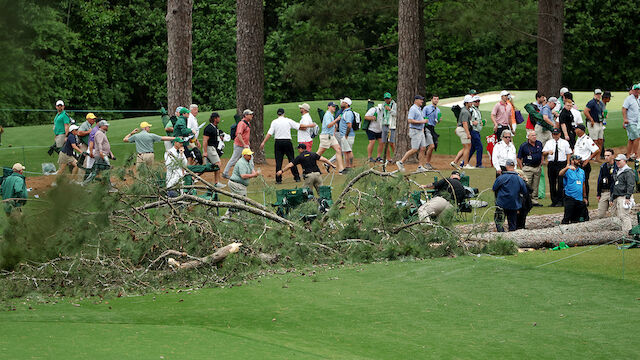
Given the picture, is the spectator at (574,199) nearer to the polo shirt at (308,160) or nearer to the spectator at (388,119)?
the polo shirt at (308,160)

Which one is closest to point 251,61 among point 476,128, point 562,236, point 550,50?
point 476,128

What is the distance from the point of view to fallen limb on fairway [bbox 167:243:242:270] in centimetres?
1149

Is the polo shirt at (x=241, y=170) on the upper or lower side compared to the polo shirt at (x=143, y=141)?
lower

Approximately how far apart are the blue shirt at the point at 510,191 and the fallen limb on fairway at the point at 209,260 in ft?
18.3

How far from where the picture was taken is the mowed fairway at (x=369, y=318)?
8.05 meters

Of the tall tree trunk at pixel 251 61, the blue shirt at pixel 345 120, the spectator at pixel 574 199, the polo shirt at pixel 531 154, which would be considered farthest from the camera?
the tall tree trunk at pixel 251 61

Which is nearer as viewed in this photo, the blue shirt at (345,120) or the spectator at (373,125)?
the blue shirt at (345,120)

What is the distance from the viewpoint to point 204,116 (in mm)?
32375

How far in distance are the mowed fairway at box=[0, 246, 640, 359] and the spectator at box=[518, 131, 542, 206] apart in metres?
5.67

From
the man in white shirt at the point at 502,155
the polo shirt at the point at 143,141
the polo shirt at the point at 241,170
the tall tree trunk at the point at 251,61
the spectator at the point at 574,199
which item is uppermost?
the tall tree trunk at the point at 251,61

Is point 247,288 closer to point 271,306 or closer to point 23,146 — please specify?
point 271,306

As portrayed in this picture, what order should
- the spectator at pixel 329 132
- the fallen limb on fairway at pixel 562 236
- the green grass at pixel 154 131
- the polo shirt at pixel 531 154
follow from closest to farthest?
the fallen limb on fairway at pixel 562 236 < the polo shirt at pixel 531 154 < the spectator at pixel 329 132 < the green grass at pixel 154 131

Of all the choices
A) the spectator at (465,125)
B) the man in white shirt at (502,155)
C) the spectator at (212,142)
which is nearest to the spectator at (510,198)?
the man in white shirt at (502,155)

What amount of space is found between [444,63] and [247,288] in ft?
135
